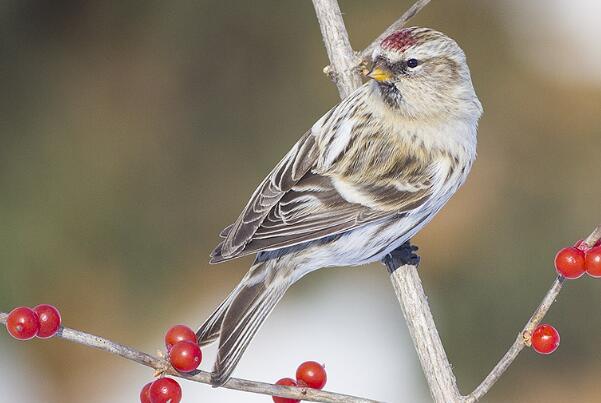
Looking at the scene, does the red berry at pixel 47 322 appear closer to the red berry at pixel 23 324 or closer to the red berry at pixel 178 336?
the red berry at pixel 23 324

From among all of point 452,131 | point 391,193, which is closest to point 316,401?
point 391,193

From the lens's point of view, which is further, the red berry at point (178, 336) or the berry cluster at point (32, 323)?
the red berry at point (178, 336)

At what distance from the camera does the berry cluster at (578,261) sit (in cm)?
174

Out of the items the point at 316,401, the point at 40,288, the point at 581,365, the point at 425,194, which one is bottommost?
the point at 581,365

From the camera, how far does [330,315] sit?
4.12m

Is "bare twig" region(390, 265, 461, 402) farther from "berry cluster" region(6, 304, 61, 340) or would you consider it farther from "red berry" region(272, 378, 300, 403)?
"berry cluster" region(6, 304, 61, 340)

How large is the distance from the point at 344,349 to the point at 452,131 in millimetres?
1698

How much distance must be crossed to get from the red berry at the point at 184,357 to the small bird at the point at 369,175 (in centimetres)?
49

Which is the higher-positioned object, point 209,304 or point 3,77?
point 3,77

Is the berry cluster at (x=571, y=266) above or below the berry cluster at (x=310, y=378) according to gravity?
above

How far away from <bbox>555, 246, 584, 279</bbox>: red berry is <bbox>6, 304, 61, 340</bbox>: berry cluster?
34.9 inches

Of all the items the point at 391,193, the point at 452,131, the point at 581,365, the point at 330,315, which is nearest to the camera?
the point at 391,193

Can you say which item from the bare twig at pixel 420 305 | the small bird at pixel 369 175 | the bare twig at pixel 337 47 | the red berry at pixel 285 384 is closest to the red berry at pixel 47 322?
the red berry at pixel 285 384

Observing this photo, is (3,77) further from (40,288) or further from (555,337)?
(555,337)
